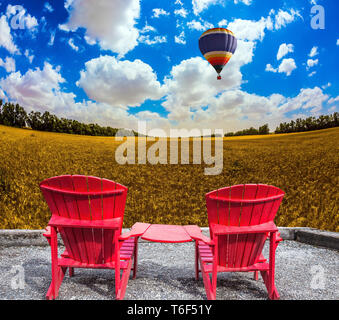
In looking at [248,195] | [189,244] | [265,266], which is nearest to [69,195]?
[248,195]

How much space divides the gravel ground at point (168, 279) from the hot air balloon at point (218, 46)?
44.5 feet

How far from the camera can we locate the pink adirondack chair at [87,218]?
2.52m

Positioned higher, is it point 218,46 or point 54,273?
point 218,46

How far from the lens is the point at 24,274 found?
11.4 ft

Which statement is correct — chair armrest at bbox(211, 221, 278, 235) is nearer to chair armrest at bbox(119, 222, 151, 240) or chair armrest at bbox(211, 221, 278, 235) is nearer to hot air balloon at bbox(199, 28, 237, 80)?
chair armrest at bbox(119, 222, 151, 240)

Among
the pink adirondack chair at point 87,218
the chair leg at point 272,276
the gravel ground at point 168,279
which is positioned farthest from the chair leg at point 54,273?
the chair leg at point 272,276

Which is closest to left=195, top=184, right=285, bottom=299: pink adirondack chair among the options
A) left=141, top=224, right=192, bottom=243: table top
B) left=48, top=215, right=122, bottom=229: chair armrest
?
left=141, top=224, right=192, bottom=243: table top

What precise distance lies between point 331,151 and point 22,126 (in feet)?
61.2

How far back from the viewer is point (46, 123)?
61.9 ft

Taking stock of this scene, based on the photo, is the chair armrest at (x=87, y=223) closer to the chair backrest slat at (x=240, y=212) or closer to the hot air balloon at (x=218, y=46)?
the chair backrest slat at (x=240, y=212)

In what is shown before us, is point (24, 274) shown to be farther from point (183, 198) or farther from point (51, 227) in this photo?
point (183, 198)

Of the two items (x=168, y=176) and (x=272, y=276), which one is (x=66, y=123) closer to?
(x=168, y=176)

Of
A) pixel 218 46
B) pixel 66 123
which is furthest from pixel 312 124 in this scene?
pixel 66 123

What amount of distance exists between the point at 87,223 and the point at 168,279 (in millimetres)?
1437
